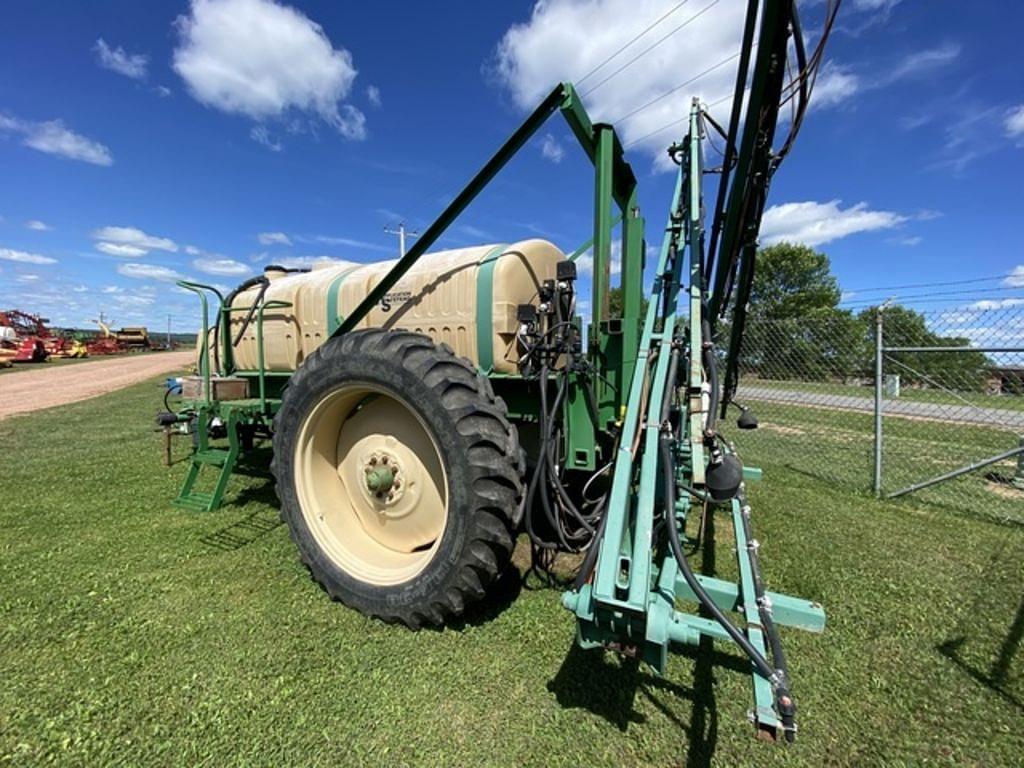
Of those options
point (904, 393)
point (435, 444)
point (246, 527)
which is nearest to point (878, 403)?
point (904, 393)

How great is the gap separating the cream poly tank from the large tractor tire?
442mm

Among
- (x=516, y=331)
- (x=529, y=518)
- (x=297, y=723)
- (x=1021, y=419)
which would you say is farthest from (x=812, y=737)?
(x=1021, y=419)

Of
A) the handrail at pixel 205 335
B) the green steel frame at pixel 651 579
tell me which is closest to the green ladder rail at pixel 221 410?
the handrail at pixel 205 335

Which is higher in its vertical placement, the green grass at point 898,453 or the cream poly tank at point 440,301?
the cream poly tank at point 440,301

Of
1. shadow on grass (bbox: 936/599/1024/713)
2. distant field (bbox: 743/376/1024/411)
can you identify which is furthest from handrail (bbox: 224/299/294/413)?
distant field (bbox: 743/376/1024/411)

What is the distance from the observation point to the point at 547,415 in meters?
2.67

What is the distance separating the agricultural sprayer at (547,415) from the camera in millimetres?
1893

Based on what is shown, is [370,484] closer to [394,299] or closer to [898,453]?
[394,299]

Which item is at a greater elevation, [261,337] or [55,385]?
[261,337]

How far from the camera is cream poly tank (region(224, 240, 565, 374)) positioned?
295 cm

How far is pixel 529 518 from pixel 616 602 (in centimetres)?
108

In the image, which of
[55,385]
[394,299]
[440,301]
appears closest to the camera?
[440,301]

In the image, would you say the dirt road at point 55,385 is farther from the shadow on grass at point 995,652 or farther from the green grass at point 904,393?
the green grass at point 904,393

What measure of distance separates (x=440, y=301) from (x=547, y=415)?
1.12 m
